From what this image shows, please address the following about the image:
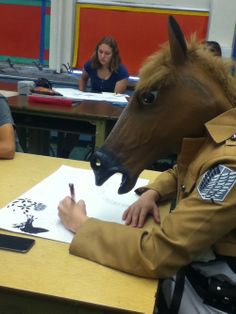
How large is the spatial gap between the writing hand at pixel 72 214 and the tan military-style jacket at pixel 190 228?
0.04m

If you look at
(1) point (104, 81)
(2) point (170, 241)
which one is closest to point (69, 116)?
(1) point (104, 81)

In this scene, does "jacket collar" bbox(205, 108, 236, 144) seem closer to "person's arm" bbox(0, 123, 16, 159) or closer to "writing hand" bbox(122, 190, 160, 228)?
"writing hand" bbox(122, 190, 160, 228)

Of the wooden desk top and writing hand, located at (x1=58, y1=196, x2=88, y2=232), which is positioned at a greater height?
writing hand, located at (x1=58, y1=196, x2=88, y2=232)

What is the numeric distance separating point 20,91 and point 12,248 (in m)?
2.41

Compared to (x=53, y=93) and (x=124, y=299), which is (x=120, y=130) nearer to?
(x=124, y=299)

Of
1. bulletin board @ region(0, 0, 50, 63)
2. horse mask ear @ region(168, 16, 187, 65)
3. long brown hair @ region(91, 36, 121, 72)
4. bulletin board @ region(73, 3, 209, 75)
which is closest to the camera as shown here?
horse mask ear @ region(168, 16, 187, 65)

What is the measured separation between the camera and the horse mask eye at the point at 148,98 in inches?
33.6

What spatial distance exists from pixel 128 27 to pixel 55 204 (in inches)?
141

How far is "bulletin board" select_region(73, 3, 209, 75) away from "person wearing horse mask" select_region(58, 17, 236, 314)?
3458mm

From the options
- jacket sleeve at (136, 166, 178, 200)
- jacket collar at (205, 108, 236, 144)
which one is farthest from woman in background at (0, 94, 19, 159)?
jacket collar at (205, 108, 236, 144)

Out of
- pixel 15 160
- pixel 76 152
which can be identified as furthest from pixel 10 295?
pixel 76 152

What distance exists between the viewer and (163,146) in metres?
0.89

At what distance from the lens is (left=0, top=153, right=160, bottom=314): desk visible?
72 cm

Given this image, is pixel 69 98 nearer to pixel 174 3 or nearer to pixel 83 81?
pixel 83 81
